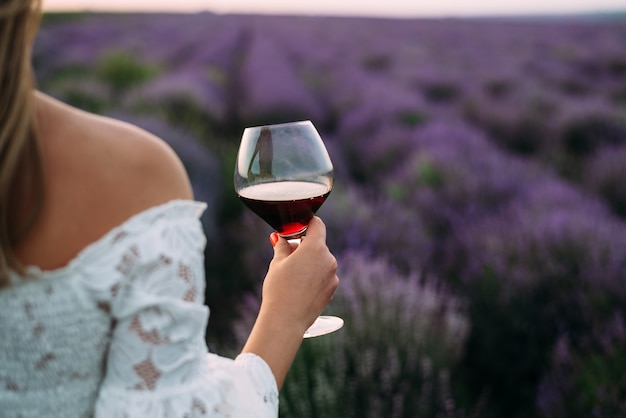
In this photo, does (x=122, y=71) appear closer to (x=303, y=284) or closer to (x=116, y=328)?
(x=303, y=284)

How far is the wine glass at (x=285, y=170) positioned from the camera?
142cm

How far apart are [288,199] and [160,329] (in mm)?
672

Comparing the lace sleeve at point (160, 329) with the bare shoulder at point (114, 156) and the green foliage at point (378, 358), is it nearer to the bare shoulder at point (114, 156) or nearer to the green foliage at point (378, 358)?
the bare shoulder at point (114, 156)

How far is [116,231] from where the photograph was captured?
836mm

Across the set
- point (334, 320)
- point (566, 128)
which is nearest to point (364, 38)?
point (566, 128)

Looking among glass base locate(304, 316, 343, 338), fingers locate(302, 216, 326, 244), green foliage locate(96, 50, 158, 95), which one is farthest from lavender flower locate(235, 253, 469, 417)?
green foliage locate(96, 50, 158, 95)

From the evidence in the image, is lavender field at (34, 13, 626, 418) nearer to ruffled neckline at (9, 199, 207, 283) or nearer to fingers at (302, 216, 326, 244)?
fingers at (302, 216, 326, 244)

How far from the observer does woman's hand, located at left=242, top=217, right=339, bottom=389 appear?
108 centimetres

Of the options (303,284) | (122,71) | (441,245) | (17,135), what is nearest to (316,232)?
(303,284)

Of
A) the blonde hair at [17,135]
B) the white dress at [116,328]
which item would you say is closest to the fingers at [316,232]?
the white dress at [116,328]

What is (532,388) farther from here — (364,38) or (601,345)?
(364,38)

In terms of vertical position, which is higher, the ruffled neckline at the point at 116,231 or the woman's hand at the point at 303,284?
the ruffled neckline at the point at 116,231

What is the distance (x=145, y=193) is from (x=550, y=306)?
264 cm

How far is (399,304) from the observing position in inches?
107
